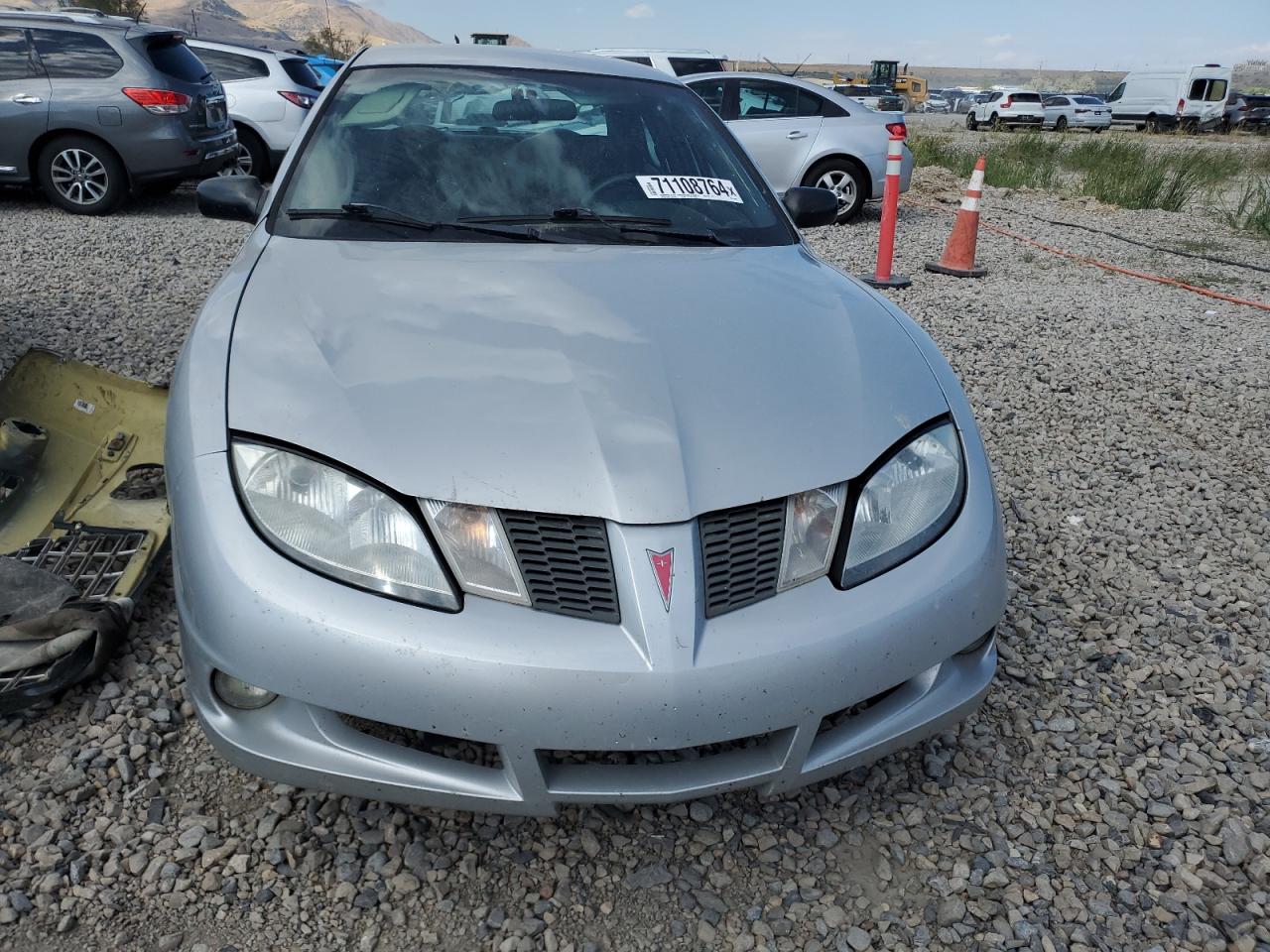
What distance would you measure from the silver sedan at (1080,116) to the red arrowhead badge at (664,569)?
36.2 metres

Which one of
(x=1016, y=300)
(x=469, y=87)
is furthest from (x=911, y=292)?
(x=469, y=87)

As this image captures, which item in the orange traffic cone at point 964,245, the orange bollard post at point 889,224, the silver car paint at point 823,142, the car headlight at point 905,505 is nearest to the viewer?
the car headlight at point 905,505

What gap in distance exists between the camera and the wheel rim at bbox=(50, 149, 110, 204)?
798 cm

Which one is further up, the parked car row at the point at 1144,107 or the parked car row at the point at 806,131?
the parked car row at the point at 806,131

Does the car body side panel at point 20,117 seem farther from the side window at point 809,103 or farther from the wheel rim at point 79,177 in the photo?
the side window at point 809,103

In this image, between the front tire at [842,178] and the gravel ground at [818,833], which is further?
the front tire at [842,178]

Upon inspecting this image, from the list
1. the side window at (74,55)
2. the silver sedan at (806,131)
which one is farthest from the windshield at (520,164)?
the side window at (74,55)

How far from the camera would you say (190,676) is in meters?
1.67

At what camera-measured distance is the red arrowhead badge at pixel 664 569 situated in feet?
4.90

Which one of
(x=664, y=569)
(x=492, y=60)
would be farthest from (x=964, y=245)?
(x=664, y=569)

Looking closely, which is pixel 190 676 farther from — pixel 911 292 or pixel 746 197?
pixel 911 292

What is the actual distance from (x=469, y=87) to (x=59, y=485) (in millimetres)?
1715

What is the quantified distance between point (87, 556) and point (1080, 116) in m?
37.1

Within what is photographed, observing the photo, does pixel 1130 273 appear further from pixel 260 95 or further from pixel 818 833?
pixel 260 95
